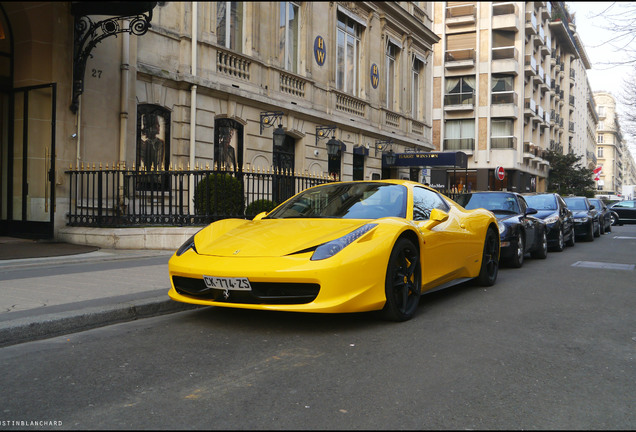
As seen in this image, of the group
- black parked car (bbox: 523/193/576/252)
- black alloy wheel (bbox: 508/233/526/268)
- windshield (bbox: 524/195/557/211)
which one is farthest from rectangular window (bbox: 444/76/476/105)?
black alloy wheel (bbox: 508/233/526/268)

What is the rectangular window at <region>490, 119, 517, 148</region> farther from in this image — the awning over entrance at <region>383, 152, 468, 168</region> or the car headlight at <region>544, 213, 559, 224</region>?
the car headlight at <region>544, 213, 559, 224</region>

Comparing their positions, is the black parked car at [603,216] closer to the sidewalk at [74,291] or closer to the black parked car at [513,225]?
the black parked car at [513,225]

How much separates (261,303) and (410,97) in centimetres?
2559

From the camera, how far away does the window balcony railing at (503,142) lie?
159 feet

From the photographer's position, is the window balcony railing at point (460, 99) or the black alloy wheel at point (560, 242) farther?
the window balcony railing at point (460, 99)

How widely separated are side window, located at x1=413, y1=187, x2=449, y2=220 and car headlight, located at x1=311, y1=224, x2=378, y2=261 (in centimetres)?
113

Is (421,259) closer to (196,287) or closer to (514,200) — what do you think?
(196,287)

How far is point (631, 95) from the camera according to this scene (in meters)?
22.7

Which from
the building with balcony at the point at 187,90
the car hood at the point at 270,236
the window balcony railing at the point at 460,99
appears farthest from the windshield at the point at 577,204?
the window balcony railing at the point at 460,99

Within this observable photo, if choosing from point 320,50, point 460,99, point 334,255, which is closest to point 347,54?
point 320,50

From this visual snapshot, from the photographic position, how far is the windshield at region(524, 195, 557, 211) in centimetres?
1384

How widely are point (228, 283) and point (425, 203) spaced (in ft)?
8.76

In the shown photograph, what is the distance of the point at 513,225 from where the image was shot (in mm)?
9625

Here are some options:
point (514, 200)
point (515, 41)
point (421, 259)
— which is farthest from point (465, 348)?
point (515, 41)
